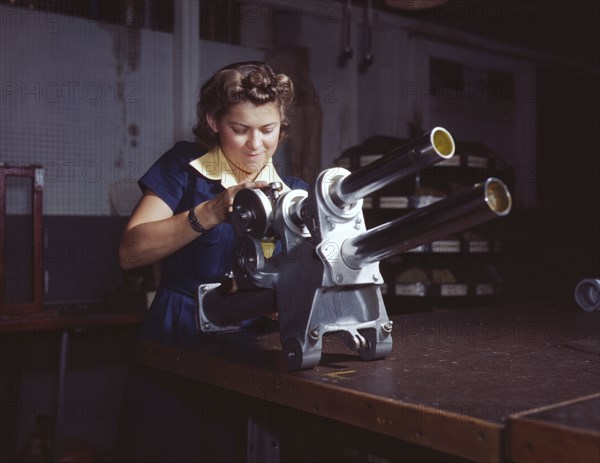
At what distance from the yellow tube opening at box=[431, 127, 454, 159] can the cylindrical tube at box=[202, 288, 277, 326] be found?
→ 447 millimetres

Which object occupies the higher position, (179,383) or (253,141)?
(253,141)

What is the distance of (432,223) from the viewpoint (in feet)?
3.34

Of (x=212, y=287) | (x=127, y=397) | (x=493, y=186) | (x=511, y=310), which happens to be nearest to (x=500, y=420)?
(x=493, y=186)

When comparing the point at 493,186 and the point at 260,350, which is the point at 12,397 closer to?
the point at 260,350

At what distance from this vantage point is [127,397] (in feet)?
5.46

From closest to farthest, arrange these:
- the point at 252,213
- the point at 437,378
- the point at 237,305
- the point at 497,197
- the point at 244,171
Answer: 1. the point at 497,197
2. the point at 437,378
3. the point at 252,213
4. the point at 237,305
5. the point at 244,171

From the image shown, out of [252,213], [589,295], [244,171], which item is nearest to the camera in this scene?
[252,213]

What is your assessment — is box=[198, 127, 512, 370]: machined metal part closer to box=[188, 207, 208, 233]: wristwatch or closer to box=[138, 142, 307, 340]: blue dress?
box=[188, 207, 208, 233]: wristwatch

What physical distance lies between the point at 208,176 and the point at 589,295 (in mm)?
1204

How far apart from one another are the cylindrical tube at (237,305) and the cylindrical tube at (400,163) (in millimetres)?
285

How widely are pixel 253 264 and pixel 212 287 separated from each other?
0.19 meters

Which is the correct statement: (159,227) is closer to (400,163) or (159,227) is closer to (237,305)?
(237,305)

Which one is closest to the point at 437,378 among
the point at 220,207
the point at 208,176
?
the point at 220,207

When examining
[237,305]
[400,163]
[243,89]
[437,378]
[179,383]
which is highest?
[243,89]
